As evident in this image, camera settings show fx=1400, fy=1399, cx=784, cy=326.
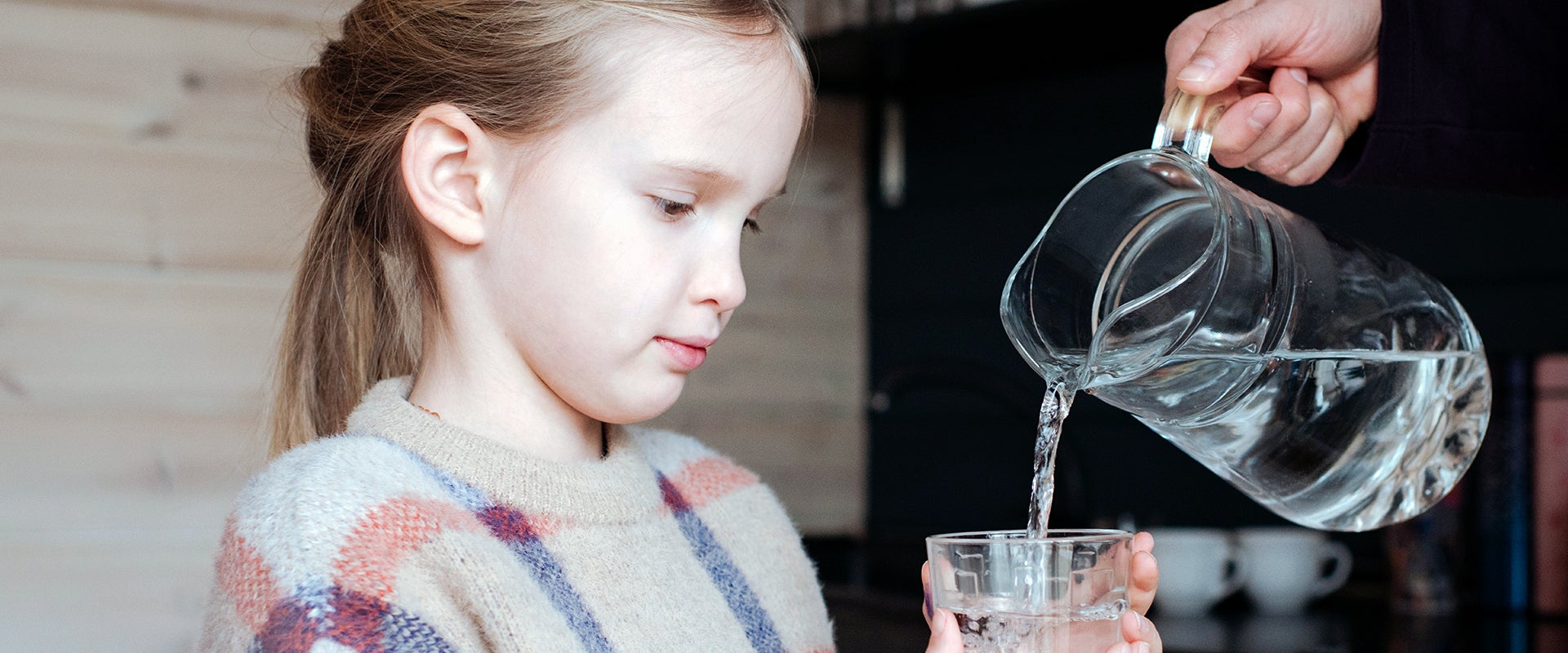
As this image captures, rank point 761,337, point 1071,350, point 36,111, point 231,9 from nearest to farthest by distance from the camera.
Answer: point 1071,350
point 36,111
point 231,9
point 761,337

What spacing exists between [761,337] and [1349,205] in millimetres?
915

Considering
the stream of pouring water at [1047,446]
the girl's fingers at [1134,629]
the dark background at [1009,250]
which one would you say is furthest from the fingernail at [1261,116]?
the dark background at [1009,250]

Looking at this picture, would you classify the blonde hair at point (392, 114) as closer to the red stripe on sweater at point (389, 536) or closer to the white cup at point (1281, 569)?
the red stripe on sweater at point (389, 536)

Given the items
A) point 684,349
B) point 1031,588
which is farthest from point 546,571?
point 1031,588

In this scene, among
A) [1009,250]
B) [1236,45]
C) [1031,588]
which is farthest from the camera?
[1009,250]

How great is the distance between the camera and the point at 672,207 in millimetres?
813

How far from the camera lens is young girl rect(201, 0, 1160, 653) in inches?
29.9

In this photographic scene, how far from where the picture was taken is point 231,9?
5.63ft

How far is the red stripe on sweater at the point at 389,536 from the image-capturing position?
711mm

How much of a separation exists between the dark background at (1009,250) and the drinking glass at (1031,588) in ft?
4.00

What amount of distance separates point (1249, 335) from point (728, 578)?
38cm

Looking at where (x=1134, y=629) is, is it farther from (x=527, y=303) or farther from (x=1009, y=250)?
(x=1009, y=250)

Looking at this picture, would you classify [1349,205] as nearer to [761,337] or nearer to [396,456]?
[761,337]

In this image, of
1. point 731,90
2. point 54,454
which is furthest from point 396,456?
Result: point 54,454
